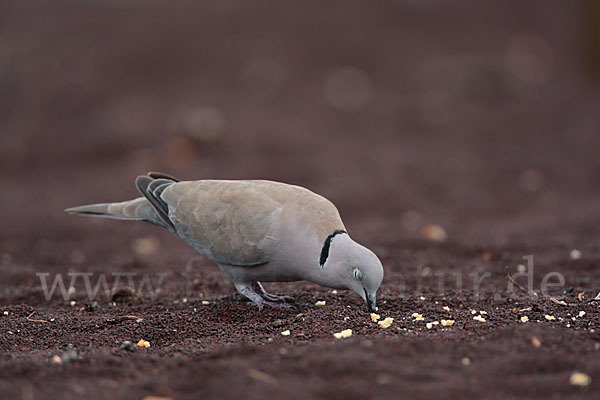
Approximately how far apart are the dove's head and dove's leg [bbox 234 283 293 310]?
549 mm

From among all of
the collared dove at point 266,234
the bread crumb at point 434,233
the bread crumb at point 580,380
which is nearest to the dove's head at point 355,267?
the collared dove at point 266,234

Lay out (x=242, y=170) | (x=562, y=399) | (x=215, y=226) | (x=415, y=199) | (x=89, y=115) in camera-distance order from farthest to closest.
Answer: (x=89, y=115)
(x=242, y=170)
(x=415, y=199)
(x=215, y=226)
(x=562, y=399)

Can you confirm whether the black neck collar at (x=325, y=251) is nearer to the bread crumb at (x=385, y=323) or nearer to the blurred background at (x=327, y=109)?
the bread crumb at (x=385, y=323)

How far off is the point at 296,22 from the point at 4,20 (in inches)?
296

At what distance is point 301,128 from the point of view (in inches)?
421

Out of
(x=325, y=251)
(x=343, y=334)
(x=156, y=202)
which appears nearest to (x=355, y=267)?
(x=325, y=251)

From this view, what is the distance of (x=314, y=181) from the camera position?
8.73m

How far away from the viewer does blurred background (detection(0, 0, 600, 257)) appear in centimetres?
805

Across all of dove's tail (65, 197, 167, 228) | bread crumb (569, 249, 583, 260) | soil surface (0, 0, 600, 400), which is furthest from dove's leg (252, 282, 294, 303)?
bread crumb (569, 249, 583, 260)

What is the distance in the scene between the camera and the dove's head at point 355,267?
3.86 meters

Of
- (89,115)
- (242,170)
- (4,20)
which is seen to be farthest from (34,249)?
(4,20)

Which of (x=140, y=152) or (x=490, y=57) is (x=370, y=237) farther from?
(x=490, y=57)

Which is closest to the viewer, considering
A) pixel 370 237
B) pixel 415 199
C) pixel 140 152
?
pixel 370 237

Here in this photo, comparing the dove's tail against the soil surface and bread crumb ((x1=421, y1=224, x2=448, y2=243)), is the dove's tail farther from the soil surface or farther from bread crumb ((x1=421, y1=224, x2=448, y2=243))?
bread crumb ((x1=421, y1=224, x2=448, y2=243))
